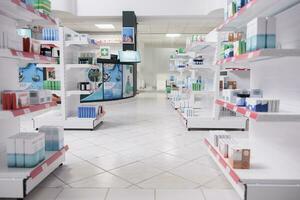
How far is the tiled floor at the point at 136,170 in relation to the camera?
8.08ft

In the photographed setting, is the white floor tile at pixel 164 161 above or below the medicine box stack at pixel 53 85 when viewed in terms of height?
below

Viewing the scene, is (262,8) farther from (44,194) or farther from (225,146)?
(44,194)

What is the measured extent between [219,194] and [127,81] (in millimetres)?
9401

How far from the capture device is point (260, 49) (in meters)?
2.12

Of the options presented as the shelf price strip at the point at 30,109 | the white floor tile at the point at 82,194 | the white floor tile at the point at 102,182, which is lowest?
the white floor tile at the point at 82,194

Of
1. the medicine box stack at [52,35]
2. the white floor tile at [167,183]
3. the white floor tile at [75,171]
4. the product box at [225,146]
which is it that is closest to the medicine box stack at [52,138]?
the white floor tile at [75,171]

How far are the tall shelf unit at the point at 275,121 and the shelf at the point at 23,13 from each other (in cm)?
191

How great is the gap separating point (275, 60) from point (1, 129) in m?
2.91

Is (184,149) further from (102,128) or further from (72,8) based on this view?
(72,8)

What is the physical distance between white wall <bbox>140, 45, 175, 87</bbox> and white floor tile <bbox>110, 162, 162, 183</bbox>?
60.1 ft

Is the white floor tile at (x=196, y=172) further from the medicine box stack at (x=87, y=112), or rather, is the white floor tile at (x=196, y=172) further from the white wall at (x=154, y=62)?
the white wall at (x=154, y=62)

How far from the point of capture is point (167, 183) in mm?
2695

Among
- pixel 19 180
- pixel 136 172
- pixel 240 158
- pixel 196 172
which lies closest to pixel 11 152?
pixel 19 180

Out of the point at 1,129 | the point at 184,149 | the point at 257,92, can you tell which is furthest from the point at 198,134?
the point at 1,129
